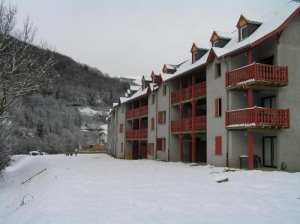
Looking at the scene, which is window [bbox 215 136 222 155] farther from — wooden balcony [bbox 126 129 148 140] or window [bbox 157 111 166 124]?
wooden balcony [bbox 126 129 148 140]

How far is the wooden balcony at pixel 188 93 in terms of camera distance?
91.2 ft

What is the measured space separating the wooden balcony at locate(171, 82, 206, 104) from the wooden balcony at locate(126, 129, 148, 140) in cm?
950

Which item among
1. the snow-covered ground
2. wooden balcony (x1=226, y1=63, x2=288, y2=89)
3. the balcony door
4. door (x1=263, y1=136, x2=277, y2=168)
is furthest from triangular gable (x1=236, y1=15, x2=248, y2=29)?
the snow-covered ground

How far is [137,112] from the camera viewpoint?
43719 millimetres

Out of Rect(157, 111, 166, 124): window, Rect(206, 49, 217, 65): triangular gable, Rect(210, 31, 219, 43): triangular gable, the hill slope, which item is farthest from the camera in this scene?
the hill slope

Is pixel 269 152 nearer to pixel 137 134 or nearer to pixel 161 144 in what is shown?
pixel 161 144

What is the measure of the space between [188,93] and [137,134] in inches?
607

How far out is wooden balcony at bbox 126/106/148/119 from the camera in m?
41.2

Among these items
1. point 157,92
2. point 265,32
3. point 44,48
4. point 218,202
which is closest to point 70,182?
point 44,48

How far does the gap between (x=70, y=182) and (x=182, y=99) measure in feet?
Result: 52.9

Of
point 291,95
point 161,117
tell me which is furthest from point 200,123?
point 161,117

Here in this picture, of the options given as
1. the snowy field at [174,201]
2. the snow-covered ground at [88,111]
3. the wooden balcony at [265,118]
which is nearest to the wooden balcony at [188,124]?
the wooden balcony at [265,118]

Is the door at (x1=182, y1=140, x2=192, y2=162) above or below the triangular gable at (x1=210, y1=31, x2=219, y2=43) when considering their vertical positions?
below

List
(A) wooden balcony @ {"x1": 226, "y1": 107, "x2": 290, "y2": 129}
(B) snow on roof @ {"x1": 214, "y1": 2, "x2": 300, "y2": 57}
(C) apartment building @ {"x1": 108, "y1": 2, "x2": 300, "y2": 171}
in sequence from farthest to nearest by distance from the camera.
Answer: (B) snow on roof @ {"x1": 214, "y1": 2, "x2": 300, "y2": 57} → (C) apartment building @ {"x1": 108, "y1": 2, "x2": 300, "y2": 171} → (A) wooden balcony @ {"x1": 226, "y1": 107, "x2": 290, "y2": 129}
